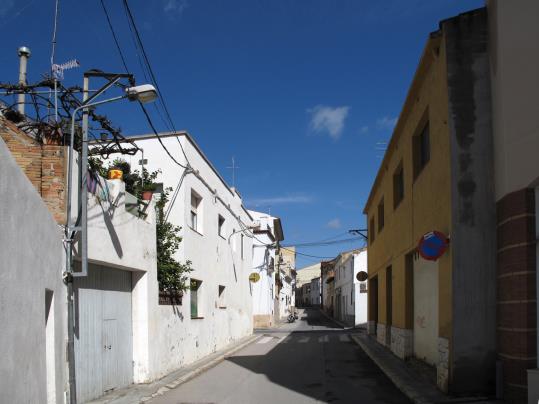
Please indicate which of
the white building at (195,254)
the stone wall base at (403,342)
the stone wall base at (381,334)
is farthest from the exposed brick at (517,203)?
the stone wall base at (381,334)

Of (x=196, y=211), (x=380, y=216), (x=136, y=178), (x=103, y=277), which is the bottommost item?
(x=103, y=277)

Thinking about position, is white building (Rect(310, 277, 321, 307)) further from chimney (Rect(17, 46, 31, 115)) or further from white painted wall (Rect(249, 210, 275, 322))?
chimney (Rect(17, 46, 31, 115))

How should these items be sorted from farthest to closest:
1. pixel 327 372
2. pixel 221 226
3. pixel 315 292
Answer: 1. pixel 315 292
2. pixel 221 226
3. pixel 327 372

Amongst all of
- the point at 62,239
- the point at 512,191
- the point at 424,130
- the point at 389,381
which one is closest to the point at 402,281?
the point at 389,381

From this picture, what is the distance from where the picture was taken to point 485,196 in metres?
9.26

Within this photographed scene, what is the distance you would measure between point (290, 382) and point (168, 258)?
449 centimetres

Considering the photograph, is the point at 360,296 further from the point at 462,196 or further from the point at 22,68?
the point at 22,68

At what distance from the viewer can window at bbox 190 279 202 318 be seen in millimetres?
16477

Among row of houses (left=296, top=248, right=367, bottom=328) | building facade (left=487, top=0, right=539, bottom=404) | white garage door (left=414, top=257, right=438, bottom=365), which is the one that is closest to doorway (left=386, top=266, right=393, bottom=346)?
white garage door (left=414, top=257, right=438, bottom=365)

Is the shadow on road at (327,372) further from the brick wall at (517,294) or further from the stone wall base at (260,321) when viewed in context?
the stone wall base at (260,321)

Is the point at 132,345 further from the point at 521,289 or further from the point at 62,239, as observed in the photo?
the point at 521,289

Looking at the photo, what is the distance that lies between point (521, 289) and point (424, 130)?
18.2 feet

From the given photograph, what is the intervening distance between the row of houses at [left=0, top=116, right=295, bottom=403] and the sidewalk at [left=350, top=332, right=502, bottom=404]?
523 cm

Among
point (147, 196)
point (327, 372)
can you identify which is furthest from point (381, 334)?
point (147, 196)
